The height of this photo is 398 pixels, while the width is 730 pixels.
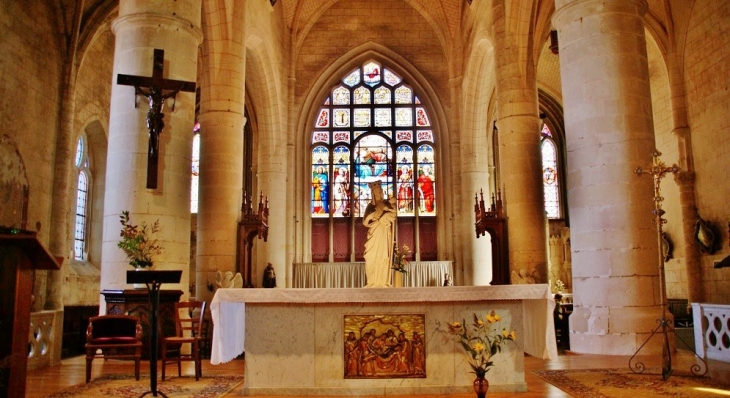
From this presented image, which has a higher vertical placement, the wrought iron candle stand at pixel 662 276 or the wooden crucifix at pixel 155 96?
the wooden crucifix at pixel 155 96

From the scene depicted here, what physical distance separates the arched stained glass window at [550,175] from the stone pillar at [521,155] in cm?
1178

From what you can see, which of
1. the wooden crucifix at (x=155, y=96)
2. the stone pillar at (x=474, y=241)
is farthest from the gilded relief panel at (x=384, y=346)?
the stone pillar at (x=474, y=241)

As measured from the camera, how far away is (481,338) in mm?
5797

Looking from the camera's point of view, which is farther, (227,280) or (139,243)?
(227,280)

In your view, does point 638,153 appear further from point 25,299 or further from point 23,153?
point 23,153

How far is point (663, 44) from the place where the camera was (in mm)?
15633

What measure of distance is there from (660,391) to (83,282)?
1608 cm

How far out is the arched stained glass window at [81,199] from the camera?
61.0ft

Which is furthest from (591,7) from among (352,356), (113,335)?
(113,335)

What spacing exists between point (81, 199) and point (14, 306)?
16.6 m

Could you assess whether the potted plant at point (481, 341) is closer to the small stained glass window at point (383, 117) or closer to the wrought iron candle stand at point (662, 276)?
the wrought iron candle stand at point (662, 276)

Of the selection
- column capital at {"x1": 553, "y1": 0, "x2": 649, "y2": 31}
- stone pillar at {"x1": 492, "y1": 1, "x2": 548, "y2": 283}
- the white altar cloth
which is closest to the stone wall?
stone pillar at {"x1": 492, "y1": 1, "x2": 548, "y2": 283}

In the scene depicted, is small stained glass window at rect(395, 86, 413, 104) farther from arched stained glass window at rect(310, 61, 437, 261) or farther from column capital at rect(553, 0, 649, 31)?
column capital at rect(553, 0, 649, 31)

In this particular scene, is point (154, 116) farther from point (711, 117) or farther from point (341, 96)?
point (341, 96)
